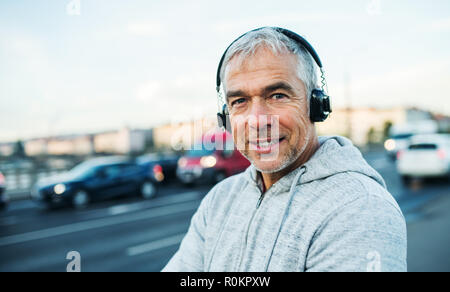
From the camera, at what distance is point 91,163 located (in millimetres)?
10383

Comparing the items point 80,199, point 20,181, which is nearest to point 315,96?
point 80,199

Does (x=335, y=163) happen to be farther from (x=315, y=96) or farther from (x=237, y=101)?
(x=237, y=101)

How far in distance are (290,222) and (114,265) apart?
3.94 meters

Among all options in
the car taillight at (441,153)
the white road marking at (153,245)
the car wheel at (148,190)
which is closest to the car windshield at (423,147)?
the car taillight at (441,153)

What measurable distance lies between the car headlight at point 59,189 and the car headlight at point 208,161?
442cm

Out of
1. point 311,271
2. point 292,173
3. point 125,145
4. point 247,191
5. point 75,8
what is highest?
point 75,8

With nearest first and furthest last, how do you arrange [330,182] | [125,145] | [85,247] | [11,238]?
[330,182] → [85,247] → [11,238] → [125,145]

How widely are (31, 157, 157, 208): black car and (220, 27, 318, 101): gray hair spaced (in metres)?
9.09

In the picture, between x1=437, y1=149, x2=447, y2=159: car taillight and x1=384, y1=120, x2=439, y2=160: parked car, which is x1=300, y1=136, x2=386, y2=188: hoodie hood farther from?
x1=384, y1=120, x2=439, y2=160: parked car

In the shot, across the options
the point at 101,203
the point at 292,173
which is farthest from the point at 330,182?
the point at 101,203

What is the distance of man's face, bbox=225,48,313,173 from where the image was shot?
3.47 ft

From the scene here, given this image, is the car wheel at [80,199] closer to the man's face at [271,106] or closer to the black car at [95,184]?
the black car at [95,184]

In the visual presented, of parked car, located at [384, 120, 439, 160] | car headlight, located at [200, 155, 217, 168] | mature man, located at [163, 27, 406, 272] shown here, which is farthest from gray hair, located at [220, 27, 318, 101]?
parked car, located at [384, 120, 439, 160]
